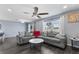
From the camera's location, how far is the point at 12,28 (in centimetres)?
241

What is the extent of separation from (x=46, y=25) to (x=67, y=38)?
2.46 feet

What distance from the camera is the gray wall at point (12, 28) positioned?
7.75ft

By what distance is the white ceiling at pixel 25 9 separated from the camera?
7.37 ft

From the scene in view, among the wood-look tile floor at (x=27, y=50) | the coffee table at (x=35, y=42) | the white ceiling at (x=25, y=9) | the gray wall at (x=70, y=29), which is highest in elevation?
the white ceiling at (x=25, y=9)

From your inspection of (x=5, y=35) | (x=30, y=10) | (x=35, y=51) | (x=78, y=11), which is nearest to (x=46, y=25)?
(x=30, y=10)

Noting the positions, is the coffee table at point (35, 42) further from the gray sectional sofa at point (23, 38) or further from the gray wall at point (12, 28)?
the gray wall at point (12, 28)

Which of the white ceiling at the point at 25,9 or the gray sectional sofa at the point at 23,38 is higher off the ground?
the white ceiling at the point at 25,9

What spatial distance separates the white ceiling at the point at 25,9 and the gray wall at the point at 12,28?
16 centimetres

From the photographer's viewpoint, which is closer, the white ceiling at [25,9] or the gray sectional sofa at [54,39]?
the white ceiling at [25,9]

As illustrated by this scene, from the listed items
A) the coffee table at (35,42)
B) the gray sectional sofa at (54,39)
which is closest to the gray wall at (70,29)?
the gray sectional sofa at (54,39)

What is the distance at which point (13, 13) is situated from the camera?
229 cm

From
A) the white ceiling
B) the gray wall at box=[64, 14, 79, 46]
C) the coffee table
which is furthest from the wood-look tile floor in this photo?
the white ceiling

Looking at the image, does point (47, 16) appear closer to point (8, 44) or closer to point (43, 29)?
point (43, 29)

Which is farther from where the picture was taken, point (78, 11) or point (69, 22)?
point (69, 22)
